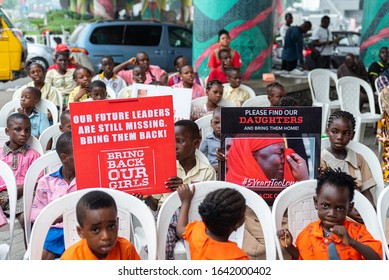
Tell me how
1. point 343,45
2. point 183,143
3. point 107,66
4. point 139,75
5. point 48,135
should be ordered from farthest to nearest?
point 343,45
point 107,66
point 139,75
point 48,135
point 183,143

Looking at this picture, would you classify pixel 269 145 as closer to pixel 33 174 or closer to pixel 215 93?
pixel 33 174

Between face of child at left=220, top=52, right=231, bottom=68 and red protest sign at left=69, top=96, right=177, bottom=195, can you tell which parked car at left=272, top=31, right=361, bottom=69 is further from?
red protest sign at left=69, top=96, right=177, bottom=195

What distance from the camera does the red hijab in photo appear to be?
338cm

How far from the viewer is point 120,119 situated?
123 inches

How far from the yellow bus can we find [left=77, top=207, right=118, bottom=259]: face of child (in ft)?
35.6

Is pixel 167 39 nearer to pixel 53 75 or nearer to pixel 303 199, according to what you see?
pixel 53 75

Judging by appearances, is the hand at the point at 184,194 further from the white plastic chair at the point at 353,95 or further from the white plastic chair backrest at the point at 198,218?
the white plastic chair at the point at 353,95

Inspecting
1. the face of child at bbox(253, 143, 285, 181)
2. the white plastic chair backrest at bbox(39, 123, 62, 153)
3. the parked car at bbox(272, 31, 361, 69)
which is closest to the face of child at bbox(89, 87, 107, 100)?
the white plastic chair backrest at bbox(39, 123, 62, 153)

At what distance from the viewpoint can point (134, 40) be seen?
1493 cm

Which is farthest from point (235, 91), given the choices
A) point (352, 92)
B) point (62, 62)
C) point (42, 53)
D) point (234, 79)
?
point (42, 53)

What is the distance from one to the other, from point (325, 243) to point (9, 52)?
1124cm

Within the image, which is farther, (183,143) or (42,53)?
(42,53)

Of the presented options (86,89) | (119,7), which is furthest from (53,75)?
(119,7)
